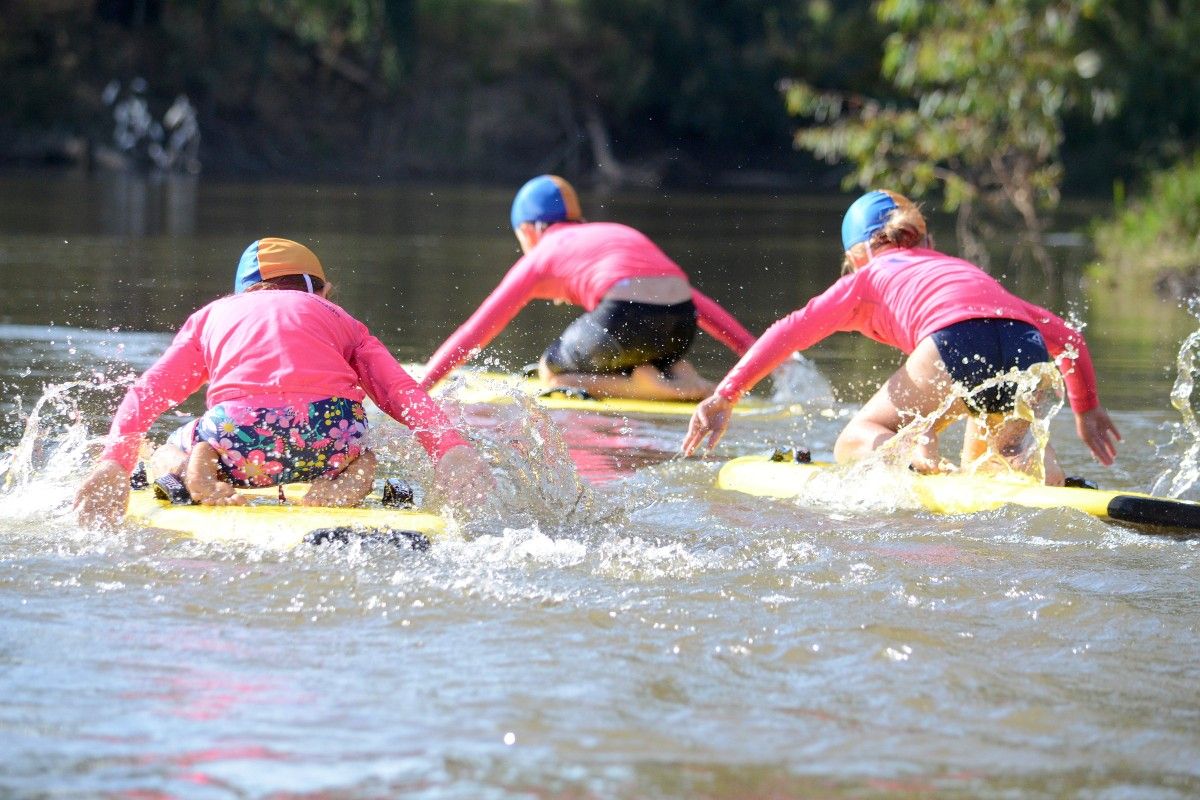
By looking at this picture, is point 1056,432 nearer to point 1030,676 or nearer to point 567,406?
point 567,406

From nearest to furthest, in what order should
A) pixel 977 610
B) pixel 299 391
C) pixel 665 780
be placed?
pixel 665 780 → pixel 977 610 → pixel 299 391

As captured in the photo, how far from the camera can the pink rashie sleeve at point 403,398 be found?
18.7 ft

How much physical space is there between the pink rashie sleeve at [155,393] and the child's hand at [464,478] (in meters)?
0.89

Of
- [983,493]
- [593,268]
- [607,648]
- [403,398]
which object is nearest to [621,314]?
[593,268]

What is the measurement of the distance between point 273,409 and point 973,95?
13.0 m

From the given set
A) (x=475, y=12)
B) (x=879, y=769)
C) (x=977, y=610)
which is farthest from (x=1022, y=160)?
(x=475, y=12)

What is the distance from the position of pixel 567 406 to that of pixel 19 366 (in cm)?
299

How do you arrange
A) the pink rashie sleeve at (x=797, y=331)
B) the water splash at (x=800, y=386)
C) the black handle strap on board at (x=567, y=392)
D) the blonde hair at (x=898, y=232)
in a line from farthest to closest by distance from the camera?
the water splash at (x=800, y=386)
the black handle strap on board at (x=567, y=392)
the blonde hair at (x=898, y=232)
the pink rashie sleeve at (x=797, y=331)

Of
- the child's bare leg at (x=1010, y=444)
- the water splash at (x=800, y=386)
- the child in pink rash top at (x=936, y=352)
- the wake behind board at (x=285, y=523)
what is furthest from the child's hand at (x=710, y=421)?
the water splash at (x=800, y=386)

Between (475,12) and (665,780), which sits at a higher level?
(475,12)

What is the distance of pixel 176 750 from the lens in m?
3.65

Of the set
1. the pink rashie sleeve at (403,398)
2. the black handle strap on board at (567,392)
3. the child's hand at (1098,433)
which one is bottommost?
the black handle strap on board at (567,392)

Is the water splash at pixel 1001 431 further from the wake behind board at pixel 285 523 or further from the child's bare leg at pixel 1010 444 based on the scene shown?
the wake behind board at pixel 285 523

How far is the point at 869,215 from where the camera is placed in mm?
7258
